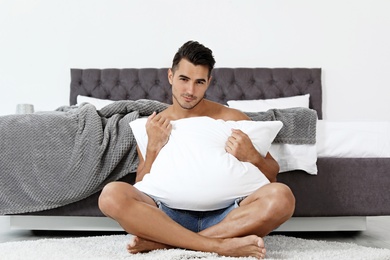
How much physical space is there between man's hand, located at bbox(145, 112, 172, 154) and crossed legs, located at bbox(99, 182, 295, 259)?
0.81ft

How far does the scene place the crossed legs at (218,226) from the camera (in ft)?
5.41

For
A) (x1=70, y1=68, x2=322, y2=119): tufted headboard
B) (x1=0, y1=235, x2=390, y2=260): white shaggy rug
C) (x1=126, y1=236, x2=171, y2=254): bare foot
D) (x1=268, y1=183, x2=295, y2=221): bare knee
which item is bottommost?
(x1=0, y1=235, x2=390, y2=260): white shaggy rug

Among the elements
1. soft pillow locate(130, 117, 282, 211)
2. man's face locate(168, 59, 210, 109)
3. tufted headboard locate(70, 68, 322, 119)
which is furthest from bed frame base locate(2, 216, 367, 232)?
tufted headboard locate(70, 68, 322, 119)

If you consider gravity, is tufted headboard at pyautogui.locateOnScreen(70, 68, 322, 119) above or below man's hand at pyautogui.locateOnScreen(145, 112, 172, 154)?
above

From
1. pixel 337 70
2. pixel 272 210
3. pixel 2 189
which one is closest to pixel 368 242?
pixel 272 210

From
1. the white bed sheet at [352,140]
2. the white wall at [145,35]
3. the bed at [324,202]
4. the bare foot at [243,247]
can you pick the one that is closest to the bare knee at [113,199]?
the bare foot at [243,247]

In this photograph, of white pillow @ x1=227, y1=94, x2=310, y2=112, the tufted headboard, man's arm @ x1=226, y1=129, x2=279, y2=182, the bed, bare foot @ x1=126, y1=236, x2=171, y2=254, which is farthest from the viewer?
the tufted headboard

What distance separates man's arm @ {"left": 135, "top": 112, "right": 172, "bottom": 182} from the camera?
1.90 meters

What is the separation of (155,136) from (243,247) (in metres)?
0.54

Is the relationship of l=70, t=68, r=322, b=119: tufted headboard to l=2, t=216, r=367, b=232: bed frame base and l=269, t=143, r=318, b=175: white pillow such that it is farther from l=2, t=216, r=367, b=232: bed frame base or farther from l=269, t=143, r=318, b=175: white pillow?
l=269, t=143, r=318, b=175: white pillow

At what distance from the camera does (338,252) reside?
1893 mm

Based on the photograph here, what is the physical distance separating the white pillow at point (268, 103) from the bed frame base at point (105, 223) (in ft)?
4.23

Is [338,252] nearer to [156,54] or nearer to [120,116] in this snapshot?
[120,116]

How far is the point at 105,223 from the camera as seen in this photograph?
2.50 metres
